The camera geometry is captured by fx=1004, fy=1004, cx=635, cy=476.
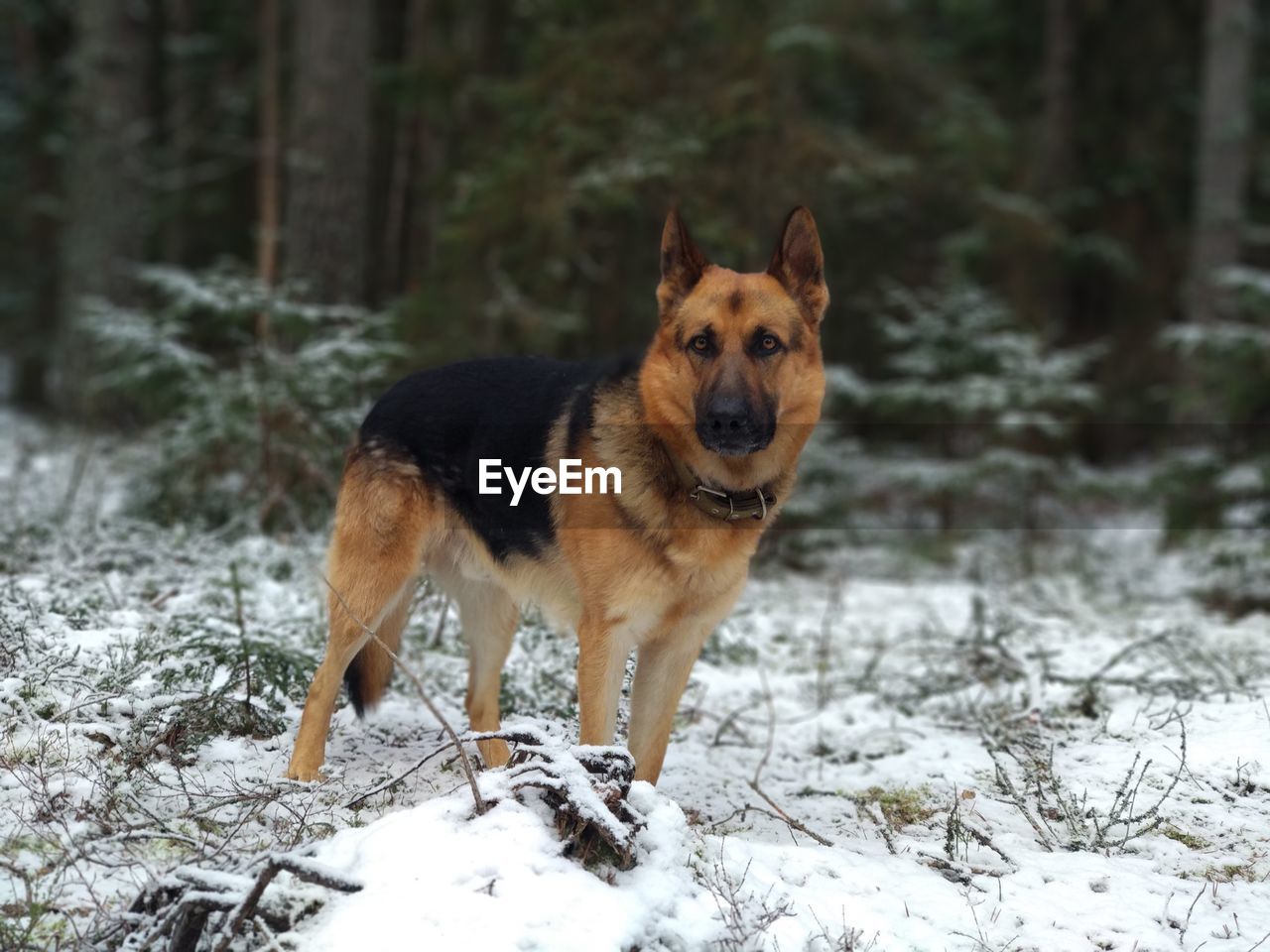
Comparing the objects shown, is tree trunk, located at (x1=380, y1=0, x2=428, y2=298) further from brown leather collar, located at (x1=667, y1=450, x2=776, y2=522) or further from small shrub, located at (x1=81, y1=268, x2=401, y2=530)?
brown leather collar, located at (x1=667, y1=450, x2=776, y2=522)

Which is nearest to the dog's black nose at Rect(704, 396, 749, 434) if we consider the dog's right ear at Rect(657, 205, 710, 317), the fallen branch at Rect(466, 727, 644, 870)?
the dog's right ear at Rect(657, 205, 710, 317)

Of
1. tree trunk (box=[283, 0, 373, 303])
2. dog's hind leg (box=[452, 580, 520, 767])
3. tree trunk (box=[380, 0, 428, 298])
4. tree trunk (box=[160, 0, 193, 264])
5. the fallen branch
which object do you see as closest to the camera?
the fallen branch

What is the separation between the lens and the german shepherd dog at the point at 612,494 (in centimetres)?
391

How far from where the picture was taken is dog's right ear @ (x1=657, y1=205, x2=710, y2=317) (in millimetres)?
4309

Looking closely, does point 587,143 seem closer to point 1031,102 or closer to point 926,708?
point 926,708

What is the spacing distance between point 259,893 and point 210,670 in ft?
6.26

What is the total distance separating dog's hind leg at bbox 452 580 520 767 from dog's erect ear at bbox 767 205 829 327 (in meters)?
1.97

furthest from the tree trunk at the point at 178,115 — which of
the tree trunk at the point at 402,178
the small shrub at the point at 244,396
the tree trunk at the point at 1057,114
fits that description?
the tree trunk at the point at 1057,114

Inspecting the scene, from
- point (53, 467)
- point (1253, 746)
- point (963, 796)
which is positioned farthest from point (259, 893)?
point (53, 467)

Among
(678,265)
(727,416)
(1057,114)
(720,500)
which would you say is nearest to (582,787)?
(720,500)

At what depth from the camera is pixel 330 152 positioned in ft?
32.2

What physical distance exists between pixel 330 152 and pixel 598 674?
7.67 m

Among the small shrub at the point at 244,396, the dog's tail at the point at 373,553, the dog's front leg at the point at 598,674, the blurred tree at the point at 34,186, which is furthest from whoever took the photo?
the blurred tree at the point at 34,186

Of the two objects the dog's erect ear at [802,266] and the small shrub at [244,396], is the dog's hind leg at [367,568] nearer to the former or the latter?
the dog's erect ear at [802,266]
